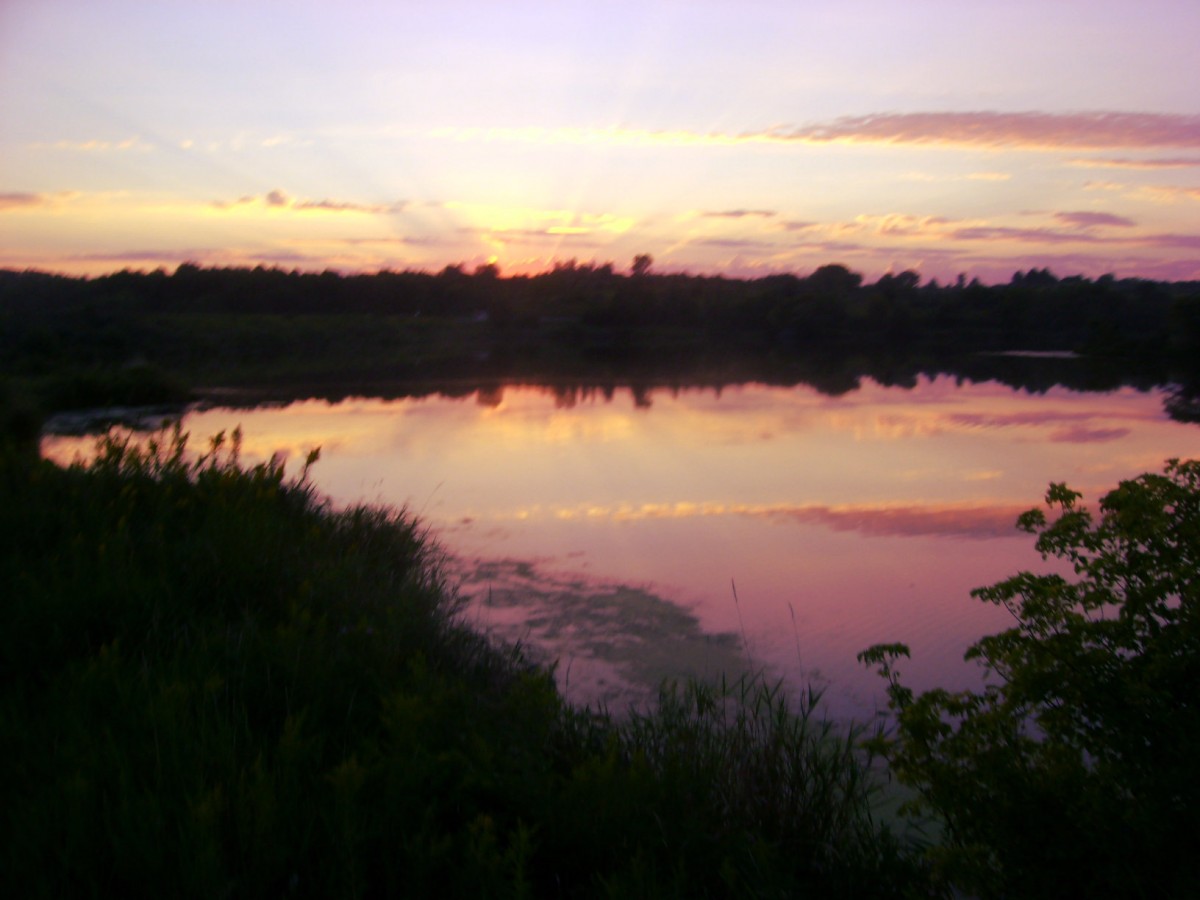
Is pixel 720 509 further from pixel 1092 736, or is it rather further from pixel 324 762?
pixel 324 762

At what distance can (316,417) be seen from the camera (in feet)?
65.1

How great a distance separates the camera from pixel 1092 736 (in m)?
3.51

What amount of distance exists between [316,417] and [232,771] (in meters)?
17.1

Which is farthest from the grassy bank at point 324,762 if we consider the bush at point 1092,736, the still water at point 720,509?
the still water at point 720,509

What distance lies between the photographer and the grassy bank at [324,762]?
10.0 feet

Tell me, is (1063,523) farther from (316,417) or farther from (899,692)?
(316,417)

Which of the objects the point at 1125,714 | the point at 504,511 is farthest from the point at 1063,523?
the point at 504,511

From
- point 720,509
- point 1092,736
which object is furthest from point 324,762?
point 720,509

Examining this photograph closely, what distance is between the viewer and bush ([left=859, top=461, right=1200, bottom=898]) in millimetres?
3053

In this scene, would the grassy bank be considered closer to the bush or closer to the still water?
the bush

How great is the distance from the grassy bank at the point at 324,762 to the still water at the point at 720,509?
1.81 meters

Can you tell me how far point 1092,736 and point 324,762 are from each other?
281cm

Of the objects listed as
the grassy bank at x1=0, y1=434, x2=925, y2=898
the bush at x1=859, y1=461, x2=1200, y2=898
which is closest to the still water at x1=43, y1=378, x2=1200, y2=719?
the grassy bank at x1=0, y1=434, x2=925, y2=898

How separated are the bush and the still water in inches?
91.9
